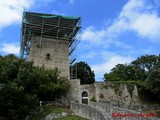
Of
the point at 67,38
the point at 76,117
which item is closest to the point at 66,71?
the point at 67,38

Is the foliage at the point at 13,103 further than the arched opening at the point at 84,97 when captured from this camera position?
No

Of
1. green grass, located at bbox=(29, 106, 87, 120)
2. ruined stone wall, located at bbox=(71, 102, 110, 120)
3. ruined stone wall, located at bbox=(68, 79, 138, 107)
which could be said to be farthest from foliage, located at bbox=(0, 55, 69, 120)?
ruined stone wall, located at bbox=(71, 102, 110, 120)

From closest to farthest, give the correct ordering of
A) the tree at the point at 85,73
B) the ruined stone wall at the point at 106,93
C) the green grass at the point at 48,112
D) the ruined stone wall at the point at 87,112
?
the ruined stone wall at the point at 87,112 < the green grass at the point at 48,112 < the ruined stone wall at the point at 106,93 < the tree at the point at 85,73

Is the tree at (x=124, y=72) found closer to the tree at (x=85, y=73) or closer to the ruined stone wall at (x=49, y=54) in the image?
the tree at (x=85, y=73)

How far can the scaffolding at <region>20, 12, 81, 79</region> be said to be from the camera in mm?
36156

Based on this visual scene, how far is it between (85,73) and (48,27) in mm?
11649

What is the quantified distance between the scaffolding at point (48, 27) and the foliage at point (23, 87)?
841cm

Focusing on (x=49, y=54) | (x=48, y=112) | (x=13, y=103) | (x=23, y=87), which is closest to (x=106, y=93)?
(x=49, y=54)

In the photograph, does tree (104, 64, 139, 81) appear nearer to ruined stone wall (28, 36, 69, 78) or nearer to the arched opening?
ruined stone wall (28, 36, 69, 78)

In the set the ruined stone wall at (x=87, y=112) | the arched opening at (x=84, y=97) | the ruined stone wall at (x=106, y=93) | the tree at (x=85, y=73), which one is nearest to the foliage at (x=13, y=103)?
the ruined stone wall at (x=87, y=112)

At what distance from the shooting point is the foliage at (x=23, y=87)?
69.2 ft

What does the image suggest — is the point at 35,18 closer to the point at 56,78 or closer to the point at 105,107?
the point at 56,78

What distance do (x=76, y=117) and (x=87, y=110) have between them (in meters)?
1.65

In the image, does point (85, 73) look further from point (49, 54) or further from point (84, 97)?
point (84, 97)
